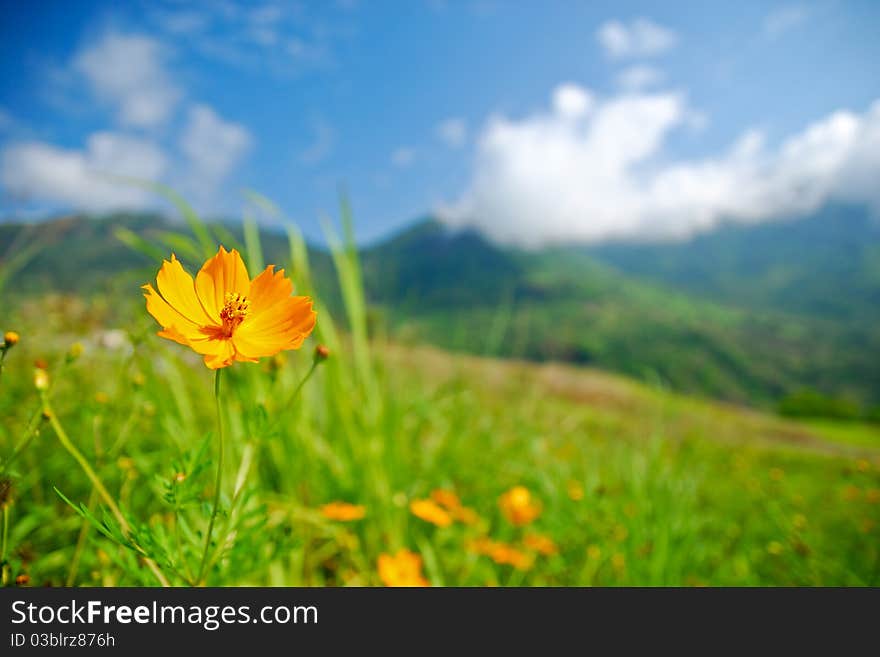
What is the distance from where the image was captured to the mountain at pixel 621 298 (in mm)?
2131

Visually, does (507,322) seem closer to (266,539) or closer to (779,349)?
(266,539)

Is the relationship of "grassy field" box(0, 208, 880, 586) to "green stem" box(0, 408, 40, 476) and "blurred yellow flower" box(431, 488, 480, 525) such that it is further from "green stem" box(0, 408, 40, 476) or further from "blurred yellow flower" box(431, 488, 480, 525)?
"green stem" box(0, 408, 40, 476)

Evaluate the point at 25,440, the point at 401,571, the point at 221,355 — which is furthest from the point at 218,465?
the point at 401,571

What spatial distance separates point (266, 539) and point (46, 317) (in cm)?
181

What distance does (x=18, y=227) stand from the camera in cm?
132

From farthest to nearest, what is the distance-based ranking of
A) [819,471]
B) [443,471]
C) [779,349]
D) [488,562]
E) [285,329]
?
1. [779,349]
2. [819,471]
3. [443,471]
4. [488,562]
5. [285,329]

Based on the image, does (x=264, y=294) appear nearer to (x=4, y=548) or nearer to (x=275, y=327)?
(x=275, y=327)

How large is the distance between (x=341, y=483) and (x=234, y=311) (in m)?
1.20

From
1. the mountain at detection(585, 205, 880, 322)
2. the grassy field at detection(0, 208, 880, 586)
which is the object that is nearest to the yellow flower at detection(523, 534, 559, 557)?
the grassy field at detection(0, 208, 880, 586)

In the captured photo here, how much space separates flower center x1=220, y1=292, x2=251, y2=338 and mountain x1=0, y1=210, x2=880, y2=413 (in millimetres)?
908

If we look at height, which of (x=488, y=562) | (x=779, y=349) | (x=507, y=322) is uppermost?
(x=507, y=322)

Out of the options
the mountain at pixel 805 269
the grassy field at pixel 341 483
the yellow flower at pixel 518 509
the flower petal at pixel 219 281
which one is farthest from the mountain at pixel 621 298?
the flower petal at pixel 219 281

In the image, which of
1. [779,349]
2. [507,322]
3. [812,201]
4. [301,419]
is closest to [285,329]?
[301,419]

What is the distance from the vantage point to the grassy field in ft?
3.12
